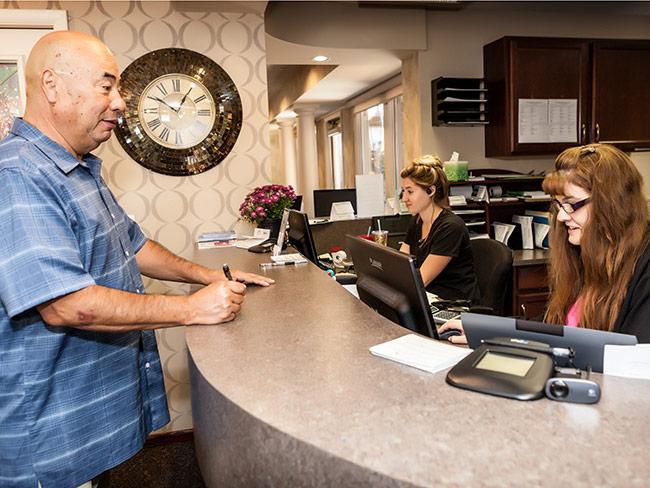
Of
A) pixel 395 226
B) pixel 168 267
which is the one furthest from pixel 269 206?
pixel 168 267

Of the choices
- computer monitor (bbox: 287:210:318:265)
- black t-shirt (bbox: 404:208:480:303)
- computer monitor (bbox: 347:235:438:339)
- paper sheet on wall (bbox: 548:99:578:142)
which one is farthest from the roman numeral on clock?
paper sheet on wall (bbox: 548:99:578:142)

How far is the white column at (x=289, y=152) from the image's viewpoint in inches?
423

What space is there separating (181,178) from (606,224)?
91.2 inches

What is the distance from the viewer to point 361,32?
4020mm

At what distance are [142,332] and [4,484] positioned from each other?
1.51ft

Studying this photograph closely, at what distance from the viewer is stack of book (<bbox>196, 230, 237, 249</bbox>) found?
8.86 ft

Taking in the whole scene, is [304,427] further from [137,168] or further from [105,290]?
[137,168]

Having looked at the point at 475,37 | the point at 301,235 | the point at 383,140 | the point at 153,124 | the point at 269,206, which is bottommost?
the point at 301,235

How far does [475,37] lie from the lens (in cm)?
418

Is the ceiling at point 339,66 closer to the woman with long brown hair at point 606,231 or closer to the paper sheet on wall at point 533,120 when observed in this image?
the paper sheet on wall at point 533,120

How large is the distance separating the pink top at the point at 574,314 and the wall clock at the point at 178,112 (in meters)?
2.15

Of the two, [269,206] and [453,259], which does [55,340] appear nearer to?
[269,206]

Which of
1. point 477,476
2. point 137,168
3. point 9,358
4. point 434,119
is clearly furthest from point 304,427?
point 434,119

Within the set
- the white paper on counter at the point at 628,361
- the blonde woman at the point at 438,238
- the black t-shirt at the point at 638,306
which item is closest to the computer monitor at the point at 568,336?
the white paper on counter at the point at 628,361
